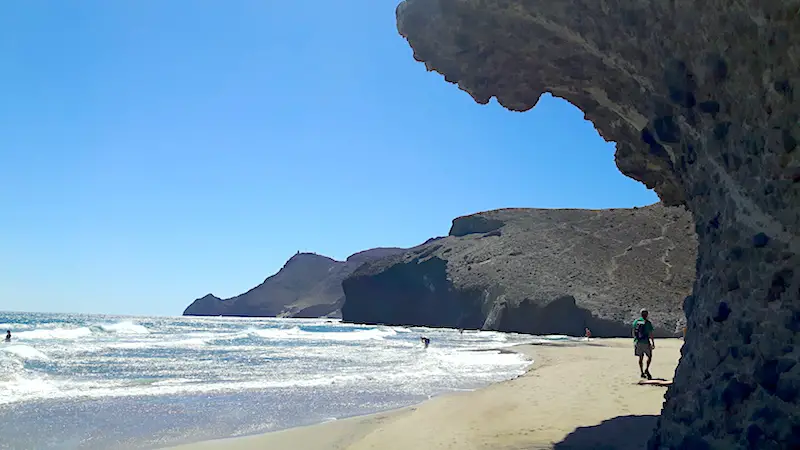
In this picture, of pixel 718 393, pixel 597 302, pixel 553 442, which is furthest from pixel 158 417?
pixel 597 302

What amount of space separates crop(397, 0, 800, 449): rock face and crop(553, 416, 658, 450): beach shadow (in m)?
1.68

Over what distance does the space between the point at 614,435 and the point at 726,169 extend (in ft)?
Result: 14.0

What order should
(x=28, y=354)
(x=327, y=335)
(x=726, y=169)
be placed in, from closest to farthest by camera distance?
(x=726, y=169) < (x=28, y=354) < (x=327, y=335)

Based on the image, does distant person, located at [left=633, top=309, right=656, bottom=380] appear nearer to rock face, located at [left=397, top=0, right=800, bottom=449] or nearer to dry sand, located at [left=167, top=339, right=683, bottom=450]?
dry sand, located at [left=167, top=339, right=683, bottom=450]

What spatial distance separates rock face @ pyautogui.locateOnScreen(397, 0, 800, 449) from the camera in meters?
3.90

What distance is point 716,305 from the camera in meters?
4.74

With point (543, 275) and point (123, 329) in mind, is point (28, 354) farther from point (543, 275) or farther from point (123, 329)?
point (543, 275)

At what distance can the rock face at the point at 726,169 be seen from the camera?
3.90 meters

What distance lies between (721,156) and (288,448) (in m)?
7.08

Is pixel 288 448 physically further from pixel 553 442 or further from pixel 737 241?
pixel 737 241

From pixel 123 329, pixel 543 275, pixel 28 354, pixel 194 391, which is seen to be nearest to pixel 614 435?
pixel 194 391

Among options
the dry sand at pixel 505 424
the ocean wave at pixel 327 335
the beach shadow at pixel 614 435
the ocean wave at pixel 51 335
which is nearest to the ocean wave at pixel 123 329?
the ocean wave at pixel 51 335

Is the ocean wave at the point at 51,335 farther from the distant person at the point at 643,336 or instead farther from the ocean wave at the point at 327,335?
the distant person at the point at 643,336

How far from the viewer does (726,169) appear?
4676mm
